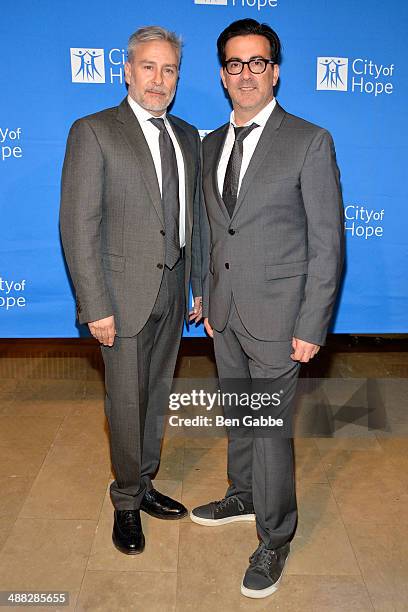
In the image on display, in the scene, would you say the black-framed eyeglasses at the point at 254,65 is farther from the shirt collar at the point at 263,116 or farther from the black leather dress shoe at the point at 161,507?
the black leather dress shoe at the point at 161,507

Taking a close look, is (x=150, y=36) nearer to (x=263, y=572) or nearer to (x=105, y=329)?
(x=105, y=329)

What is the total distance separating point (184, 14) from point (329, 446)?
7.54 ft

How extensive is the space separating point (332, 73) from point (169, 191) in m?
1.25

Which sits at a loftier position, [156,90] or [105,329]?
[156,90]

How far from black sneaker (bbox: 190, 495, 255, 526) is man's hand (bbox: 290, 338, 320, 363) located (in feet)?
2.77

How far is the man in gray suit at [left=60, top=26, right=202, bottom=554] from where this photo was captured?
2242mm

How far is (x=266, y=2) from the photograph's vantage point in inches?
117

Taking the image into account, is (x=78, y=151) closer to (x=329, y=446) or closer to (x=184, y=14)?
(x=184, y=14)

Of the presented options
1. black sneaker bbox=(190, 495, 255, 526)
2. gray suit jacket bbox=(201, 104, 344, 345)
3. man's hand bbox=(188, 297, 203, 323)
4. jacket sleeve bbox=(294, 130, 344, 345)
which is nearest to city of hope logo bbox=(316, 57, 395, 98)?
gray suit jacket bbox=(201, 104, 344, 345)

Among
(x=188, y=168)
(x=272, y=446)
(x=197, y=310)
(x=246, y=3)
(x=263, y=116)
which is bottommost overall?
(x=272, y=446)

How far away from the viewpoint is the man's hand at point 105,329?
230cm

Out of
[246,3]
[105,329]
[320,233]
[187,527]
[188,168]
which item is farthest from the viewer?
[246,3]

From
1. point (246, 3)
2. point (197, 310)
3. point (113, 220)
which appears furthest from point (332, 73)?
point (113, 220)

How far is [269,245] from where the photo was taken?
2.19 meters
